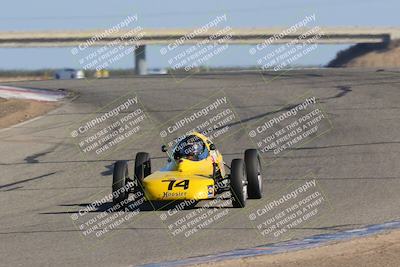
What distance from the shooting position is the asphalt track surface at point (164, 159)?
11938 millimetres

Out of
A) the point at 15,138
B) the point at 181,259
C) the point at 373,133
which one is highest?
the point at 15,138

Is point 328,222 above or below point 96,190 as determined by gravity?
below

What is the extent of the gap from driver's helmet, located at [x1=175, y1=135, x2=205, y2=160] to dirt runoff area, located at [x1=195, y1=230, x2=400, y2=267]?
467 centimetres

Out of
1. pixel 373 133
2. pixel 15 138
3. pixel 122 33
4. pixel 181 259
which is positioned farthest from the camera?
pixel 122 33

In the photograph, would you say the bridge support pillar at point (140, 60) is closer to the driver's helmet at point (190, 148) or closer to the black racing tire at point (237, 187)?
the driver's helmet at point (190, 148)

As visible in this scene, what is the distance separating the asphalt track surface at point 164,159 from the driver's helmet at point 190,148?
3.96ft

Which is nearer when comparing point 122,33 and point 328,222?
point 328,222

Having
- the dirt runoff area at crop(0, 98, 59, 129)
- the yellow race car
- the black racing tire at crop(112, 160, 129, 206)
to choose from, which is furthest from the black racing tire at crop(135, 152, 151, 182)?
the dirt runoff area at crop(0, 98, 59, 129)

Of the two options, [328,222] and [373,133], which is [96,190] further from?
[373,133]

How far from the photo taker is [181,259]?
10.9 metres

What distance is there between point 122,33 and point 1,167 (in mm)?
59204

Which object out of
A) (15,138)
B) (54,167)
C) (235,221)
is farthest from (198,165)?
(15,138)

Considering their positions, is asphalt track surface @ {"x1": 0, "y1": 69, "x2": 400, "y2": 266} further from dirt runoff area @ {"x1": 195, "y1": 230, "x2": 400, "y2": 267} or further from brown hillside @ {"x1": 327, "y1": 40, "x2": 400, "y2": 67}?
brown hillside @ {"x1": 327, "y1": 40, "x2": 400, "y2": 67}

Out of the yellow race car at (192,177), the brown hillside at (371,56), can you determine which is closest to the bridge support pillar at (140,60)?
the brown hillside at (371,56)
